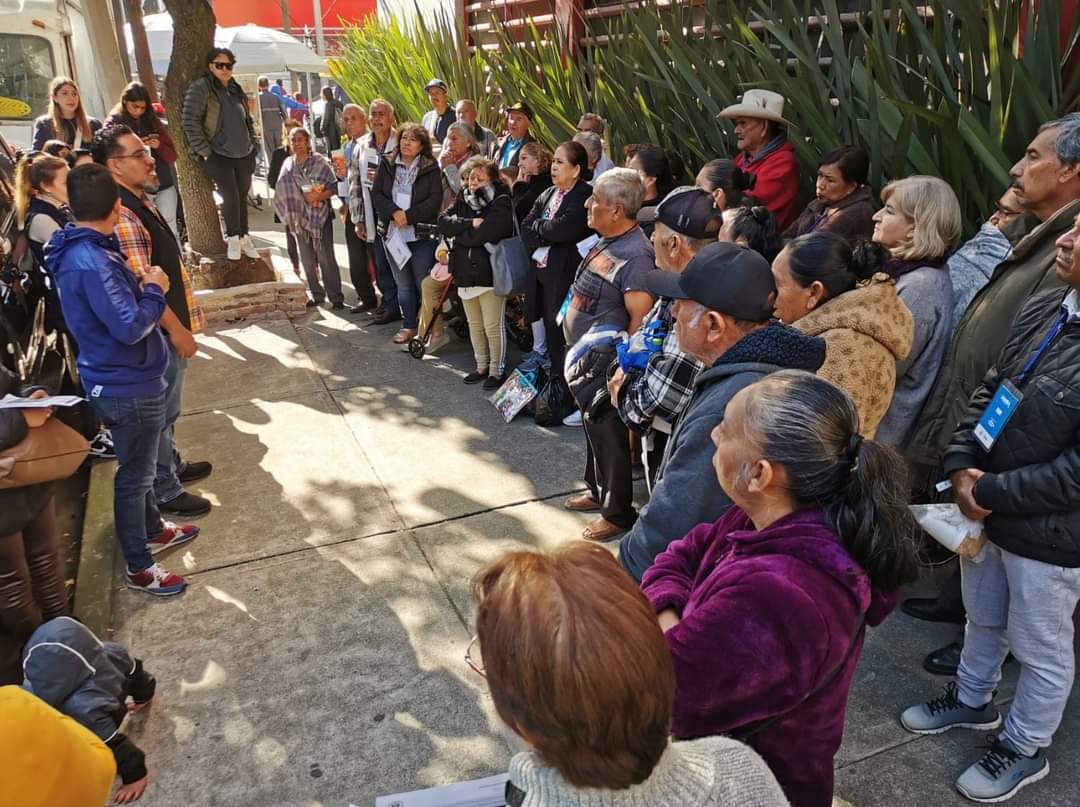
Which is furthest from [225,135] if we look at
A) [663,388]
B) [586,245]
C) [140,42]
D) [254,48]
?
[254,48]

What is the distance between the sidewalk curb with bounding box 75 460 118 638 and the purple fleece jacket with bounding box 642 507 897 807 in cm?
283

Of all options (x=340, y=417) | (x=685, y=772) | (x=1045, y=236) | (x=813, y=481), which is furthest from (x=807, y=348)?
(x=340, y=417)

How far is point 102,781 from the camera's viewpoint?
5.09 feet

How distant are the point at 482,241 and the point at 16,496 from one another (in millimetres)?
3462

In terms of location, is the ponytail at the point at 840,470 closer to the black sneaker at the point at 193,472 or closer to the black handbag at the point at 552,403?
the black handbag at the point at 552,403

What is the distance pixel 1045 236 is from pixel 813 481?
1.94m

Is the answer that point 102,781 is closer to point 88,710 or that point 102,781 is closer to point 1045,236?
point 88,710

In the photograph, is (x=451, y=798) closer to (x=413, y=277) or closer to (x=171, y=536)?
(x=171, y=536)

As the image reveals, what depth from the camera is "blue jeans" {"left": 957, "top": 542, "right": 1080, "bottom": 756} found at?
2.28 metres

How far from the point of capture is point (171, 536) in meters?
3.92

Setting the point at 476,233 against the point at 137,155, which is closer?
the point at 137,155

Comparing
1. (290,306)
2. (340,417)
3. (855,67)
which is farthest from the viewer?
(290,306)

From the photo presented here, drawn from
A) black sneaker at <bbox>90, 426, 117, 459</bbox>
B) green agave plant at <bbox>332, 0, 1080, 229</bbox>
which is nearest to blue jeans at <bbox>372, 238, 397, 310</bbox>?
green agave plant at <bbox>332, 0, 1080, 229</bbox>

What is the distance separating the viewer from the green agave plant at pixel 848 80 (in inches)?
141
